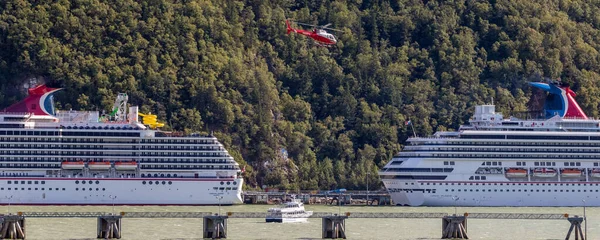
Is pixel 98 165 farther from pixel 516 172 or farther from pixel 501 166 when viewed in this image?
pixel 516 172

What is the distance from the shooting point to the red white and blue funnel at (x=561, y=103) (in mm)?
156750

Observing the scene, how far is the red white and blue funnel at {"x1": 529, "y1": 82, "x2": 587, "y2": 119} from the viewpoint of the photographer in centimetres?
15675

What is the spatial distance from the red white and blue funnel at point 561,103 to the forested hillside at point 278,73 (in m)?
20.6

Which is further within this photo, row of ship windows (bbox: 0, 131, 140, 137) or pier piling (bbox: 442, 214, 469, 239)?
row of ship windows (bbox: 0, 131, 140, 137)

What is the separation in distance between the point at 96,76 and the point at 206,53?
13867 mm

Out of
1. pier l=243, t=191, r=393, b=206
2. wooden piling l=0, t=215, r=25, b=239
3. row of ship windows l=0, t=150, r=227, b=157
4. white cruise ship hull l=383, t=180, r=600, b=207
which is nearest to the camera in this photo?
wooden piling l=0, t=215, r=25, b=239

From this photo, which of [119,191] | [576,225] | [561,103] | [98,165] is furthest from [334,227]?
[561,103]

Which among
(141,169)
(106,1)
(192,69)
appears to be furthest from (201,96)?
(141,169)

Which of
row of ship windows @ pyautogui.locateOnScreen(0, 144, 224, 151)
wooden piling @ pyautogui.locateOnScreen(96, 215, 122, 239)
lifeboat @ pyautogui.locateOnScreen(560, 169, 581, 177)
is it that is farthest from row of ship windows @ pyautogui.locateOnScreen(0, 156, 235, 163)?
wooden piling @ pyautogui.locateOnScreen(96, 215, 122, 239)

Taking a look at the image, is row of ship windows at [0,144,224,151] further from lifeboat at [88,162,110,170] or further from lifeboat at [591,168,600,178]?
lifeboat at [591,168,600,178]

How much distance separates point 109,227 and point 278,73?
84478mm

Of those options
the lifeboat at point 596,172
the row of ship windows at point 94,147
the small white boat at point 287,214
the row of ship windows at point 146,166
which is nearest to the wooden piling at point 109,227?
the small white boat at point 287,214

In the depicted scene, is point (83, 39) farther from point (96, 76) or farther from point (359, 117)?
point (359, 117)

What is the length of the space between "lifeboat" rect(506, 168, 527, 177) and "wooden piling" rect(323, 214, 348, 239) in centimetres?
4576
